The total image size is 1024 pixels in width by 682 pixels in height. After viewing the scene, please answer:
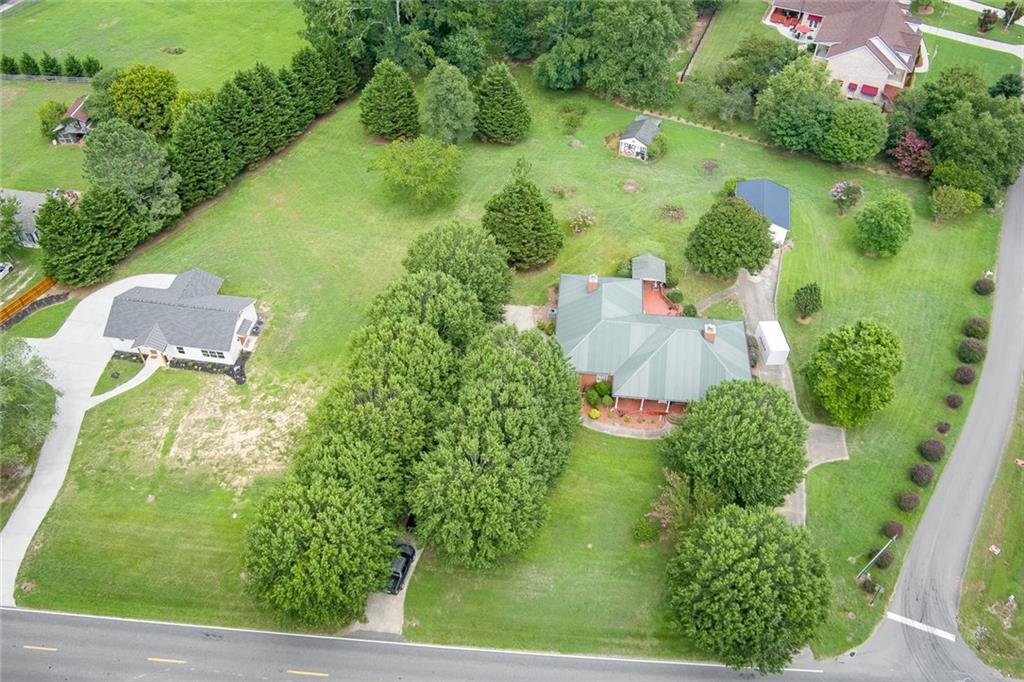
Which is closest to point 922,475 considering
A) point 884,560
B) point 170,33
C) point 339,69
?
point 884,560

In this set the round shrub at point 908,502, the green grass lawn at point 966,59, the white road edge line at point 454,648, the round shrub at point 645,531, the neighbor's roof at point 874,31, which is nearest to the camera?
the white road edge line at point 454,648

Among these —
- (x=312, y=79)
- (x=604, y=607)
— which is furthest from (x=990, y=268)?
(x=312, y=79)

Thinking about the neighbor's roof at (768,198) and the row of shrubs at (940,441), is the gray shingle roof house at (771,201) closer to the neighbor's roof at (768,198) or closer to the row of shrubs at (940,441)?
the neighbor's roof at (768,198)

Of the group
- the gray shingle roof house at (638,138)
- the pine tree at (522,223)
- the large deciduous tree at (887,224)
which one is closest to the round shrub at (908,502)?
the large deciduous tree at (887,224)

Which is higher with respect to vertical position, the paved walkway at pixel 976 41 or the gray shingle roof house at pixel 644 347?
the paved walkway at pixel 976 41

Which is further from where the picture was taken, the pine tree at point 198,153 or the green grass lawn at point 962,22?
the green grass lawn at point 962,22

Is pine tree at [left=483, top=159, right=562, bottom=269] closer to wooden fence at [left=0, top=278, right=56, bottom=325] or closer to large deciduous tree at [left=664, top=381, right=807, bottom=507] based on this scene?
large deciduous tree at [left=664, top=381, right=807, bottom=507]

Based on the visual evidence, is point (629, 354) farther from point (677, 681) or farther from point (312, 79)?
point (312, 79)
